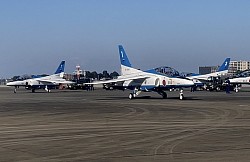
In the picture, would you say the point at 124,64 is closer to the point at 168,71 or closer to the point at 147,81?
the point at 147,81

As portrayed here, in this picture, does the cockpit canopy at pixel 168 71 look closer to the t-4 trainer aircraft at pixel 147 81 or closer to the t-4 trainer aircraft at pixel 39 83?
the t-4 trainer aircraft at pixel 147 81

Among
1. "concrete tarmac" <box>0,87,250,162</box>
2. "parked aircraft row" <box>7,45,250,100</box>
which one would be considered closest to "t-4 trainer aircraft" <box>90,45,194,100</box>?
"parked aircraft row" <box>7,45,250,100</box>

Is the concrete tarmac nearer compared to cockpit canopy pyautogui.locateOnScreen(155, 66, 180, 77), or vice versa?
the concrete tarmac

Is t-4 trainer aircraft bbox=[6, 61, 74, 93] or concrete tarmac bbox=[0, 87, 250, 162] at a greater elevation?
t-4 trainer aircraft bbox=[6, 61, 74, 93]

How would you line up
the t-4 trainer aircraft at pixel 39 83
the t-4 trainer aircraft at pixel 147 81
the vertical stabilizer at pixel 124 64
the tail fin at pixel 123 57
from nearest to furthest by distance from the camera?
the t-4 trainer aircraft at pixel 147 81, the vertical stabilizer at pixel 124 64, the tail fin at pixel 123 57, the t-4 trainer aircraft at pixel 39 83

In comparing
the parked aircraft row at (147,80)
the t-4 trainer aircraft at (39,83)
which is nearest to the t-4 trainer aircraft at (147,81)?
the parked aircraft row at (147,80)

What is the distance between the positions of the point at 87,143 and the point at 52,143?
96cm

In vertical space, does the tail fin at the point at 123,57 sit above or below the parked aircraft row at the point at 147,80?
above

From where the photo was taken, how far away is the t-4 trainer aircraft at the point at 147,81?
43.6 meters

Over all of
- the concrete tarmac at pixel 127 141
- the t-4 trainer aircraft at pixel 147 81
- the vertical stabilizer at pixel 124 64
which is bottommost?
the concrete tarmac at pixel 127 141

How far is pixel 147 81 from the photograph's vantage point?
45.8 m

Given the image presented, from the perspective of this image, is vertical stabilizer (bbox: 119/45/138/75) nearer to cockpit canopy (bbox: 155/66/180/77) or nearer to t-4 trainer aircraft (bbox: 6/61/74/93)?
cockpit canopy (bbox: 155/66/180/77)

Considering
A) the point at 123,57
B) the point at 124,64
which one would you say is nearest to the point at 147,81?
the point at 124,64

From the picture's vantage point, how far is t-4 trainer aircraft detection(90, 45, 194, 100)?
4363 centimetres
